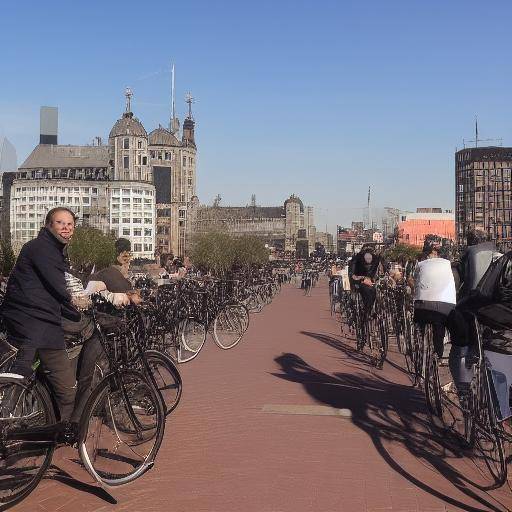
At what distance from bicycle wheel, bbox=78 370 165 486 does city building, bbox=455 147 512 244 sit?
5017 inches

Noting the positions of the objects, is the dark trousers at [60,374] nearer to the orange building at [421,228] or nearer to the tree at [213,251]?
the tree at [213,251]

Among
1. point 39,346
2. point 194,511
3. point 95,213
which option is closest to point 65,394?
point 39,346

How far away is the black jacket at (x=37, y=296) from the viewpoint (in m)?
4.88

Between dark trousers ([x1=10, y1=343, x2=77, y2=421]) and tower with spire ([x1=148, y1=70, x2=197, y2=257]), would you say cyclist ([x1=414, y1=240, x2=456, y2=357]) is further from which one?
tower with spire ([x1=148, y1=70, x2=197, y2=257])

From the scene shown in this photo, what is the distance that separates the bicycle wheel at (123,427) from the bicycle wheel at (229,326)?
737 cm

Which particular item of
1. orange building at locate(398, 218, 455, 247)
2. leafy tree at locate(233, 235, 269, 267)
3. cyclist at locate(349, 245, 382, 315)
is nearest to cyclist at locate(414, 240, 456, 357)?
cyclist at locate(349, 245, 382, 315)

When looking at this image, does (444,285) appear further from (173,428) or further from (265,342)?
(265,342)

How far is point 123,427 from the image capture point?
5168 millimetres

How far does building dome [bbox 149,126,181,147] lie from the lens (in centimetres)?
16012

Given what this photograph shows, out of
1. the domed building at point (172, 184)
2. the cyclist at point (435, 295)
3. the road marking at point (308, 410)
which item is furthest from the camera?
the domed building at point (172, 184)

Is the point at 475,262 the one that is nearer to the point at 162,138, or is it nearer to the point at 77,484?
the point at 77,484

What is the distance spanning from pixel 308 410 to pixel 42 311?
3.27 meters

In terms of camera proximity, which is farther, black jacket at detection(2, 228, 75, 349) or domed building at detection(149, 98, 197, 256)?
domed building at detection(149, 98, 197, 256)

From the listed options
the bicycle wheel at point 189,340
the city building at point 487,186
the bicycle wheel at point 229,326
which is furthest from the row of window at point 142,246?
the bicycle wheel at point 189,340
